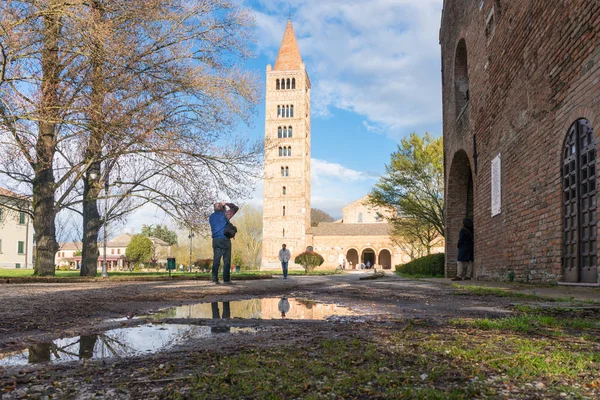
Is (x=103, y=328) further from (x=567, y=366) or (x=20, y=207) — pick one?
(x=20, y=207)

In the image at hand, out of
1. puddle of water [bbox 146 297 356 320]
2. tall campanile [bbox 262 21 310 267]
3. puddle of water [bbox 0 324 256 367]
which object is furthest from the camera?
tall campanile [bbox 262 21 310 267]

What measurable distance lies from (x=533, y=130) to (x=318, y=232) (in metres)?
60.0

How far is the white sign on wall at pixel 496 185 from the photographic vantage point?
37.5 ft

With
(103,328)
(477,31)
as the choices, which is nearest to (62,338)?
(103,328)

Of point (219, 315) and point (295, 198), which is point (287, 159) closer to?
point (295, 198)

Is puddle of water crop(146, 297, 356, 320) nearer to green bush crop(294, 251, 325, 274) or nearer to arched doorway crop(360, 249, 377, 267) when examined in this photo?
green bush crop(294, 251, 325, 274)

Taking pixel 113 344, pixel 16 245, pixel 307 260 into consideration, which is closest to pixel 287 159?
pixel 307 260

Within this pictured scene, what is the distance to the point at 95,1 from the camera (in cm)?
1126

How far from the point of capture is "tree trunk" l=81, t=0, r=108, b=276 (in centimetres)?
1058

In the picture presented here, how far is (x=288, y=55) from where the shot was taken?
232 ft

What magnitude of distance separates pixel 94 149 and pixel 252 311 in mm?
9644

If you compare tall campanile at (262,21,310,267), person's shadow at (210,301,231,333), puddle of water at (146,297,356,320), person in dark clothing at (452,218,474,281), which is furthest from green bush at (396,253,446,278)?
tall campanile at (262,21,310,267)

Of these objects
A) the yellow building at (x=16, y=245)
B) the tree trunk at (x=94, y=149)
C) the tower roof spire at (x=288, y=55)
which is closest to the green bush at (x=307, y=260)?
the tree trunk at (x=94, y=149)

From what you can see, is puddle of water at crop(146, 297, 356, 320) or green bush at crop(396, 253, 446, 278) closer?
puddle of water at crop(146, 297, 356, 320)
